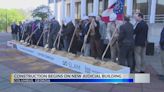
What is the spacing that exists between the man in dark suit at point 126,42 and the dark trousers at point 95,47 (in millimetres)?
1980

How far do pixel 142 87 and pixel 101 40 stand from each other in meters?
4.56

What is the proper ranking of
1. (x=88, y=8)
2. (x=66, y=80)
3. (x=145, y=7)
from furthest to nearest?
(x=88, y=8)
(x=145, y=7)
(x=66, y=80)

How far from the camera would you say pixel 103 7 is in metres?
34.3

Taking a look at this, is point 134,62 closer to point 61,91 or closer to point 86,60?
point 86,60

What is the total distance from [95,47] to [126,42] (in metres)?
2.51

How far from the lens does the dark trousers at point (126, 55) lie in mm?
9969

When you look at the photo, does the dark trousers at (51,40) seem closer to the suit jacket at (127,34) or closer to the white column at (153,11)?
the suit jacket at (127,34)

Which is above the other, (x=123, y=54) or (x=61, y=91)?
(x=123, y=54)

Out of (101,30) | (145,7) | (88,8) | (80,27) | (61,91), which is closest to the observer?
(61,91)

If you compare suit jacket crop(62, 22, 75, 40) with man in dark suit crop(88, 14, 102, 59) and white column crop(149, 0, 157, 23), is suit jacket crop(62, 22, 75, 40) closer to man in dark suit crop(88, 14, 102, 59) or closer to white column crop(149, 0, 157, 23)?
man in dark suit crop(88, 14, 102, 59)

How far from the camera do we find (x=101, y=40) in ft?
41.2

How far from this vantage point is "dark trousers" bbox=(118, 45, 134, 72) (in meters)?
9.97

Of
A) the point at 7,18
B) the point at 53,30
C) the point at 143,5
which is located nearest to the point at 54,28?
the point at 53,30

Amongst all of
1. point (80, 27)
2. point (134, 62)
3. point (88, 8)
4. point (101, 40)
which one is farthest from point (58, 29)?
point (88, 8)
